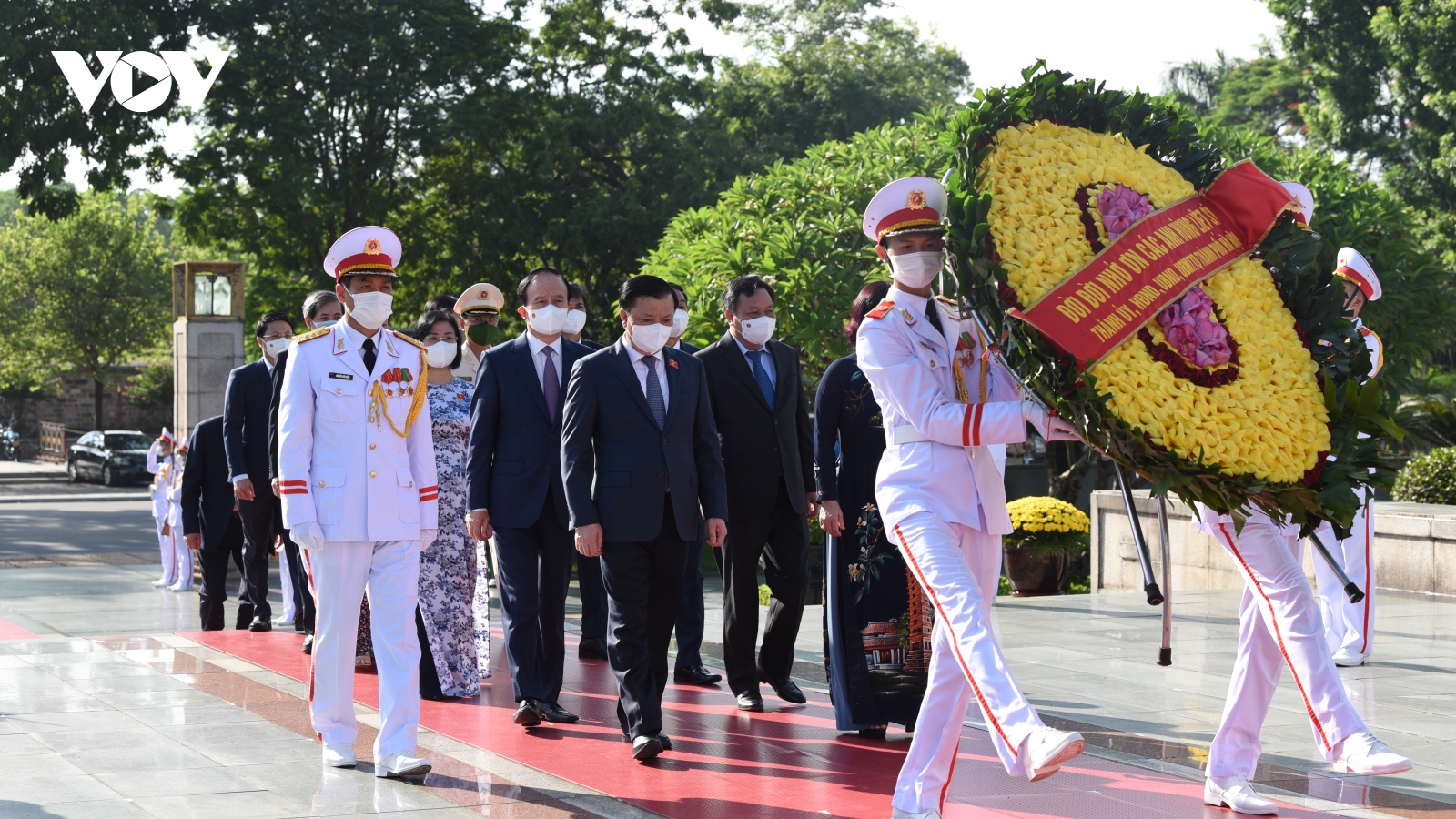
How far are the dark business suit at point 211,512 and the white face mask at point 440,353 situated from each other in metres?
3.49

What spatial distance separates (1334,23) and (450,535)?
25527mm

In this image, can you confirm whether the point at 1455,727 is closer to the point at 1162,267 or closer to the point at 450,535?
the point at 1162,267

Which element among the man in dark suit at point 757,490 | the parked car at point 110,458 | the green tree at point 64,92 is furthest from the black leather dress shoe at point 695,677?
the parked car at point 110,458

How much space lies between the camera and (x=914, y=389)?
476cm

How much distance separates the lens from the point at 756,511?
24.3ft

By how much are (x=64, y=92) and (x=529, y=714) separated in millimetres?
21790

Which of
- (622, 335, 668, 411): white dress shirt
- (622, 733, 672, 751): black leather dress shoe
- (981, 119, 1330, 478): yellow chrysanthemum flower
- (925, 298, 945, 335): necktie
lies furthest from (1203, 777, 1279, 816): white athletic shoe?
(622, 335, 668, 411): white dress shirt

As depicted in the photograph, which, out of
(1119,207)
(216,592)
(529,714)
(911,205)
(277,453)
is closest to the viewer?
(1119,207)

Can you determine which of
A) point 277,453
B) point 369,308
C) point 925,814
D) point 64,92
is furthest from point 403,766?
point 64,92

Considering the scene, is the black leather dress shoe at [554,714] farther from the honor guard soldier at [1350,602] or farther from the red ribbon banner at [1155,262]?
the honor guard soldier at [1350,602]

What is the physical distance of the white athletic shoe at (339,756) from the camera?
19.8ft

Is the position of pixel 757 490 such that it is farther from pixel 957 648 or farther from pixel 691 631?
pixel 957 648

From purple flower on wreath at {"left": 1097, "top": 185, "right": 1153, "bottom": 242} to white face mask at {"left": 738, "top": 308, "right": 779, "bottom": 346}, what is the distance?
9.57 ft

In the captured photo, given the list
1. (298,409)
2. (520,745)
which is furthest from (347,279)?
(520,745)
